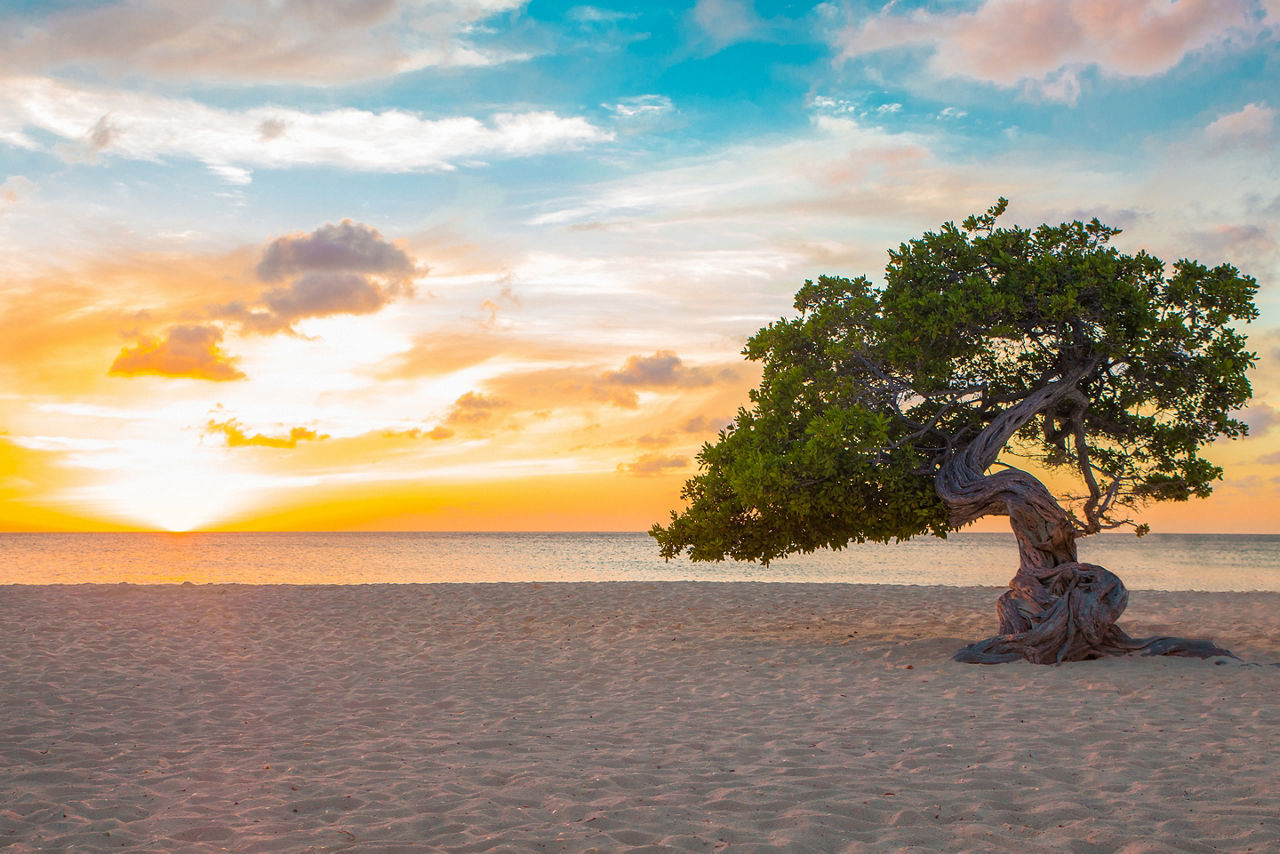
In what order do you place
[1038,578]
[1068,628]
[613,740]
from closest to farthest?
[613,740], [1068,628], [1038,578]

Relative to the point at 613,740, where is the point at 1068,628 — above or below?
above

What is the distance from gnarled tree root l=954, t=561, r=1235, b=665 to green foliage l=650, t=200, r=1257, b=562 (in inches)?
52.7

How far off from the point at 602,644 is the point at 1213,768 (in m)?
9.51

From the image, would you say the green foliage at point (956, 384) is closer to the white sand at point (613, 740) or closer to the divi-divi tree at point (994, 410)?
the divi-divi tree at point (994, 410)

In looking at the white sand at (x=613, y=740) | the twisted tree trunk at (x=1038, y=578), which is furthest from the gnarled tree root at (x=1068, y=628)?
the white sand at (x=613, y=740)

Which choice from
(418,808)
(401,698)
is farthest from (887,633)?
(418,808)

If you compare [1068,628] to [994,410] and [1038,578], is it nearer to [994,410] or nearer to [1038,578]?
[1038,578]

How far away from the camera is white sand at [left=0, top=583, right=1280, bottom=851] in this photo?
6.03m

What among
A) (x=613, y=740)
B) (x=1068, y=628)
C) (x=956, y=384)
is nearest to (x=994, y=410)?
(x=956, y=384)

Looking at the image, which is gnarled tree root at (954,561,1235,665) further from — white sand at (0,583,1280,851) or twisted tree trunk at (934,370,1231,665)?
white sand at (0,583,1280,851)

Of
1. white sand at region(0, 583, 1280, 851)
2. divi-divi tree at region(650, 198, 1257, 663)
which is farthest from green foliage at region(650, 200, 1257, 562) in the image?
white sand at region(0, 583, 1280, 851)

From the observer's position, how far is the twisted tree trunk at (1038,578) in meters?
13.2

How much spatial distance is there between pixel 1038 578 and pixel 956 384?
11.1ft

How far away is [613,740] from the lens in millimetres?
8625
